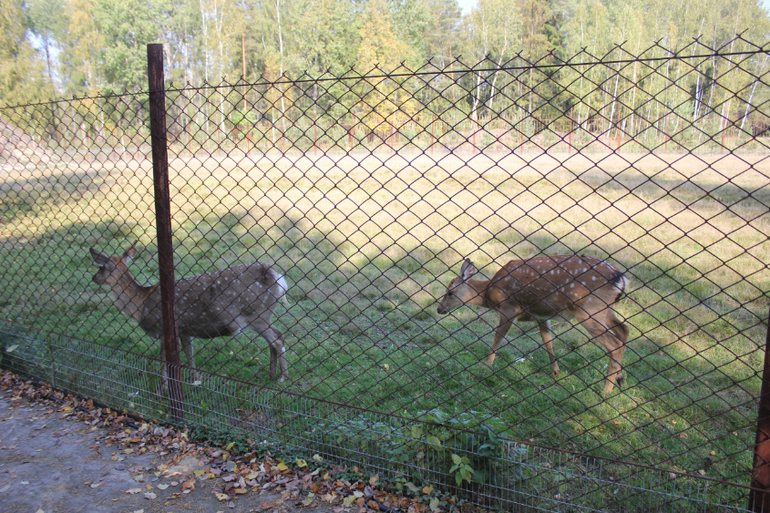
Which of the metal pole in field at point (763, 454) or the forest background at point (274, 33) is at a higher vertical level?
the forest background at point (274, 33)

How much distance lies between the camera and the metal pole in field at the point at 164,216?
3236 mm

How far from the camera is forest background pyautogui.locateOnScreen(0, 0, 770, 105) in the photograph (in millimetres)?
34875

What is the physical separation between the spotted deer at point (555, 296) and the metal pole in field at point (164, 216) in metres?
2.49

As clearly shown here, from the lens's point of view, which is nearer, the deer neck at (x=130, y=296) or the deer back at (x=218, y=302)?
the deer back at (x=218, y=302)

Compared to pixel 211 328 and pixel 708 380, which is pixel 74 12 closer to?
pixel 211 328

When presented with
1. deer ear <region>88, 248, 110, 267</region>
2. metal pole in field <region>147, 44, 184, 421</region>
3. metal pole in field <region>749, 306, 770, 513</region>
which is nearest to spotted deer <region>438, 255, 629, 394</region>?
metal pole in field <region>749, 306, 770, 513</region>

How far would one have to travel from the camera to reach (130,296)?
5219 mm

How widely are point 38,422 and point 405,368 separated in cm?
281

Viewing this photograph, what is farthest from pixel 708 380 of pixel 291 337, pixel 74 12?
pixel 74 12

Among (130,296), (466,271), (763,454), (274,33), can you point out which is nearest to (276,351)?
(130,296)

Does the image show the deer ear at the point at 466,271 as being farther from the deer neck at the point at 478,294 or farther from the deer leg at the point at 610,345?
the deer leg at the point at 610,345

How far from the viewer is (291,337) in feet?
18.3

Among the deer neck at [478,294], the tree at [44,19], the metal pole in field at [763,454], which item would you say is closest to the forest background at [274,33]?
the tree at [44,19]

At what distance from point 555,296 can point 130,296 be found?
13.3 feet
